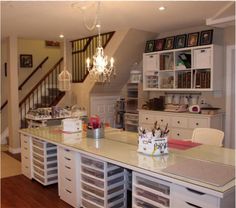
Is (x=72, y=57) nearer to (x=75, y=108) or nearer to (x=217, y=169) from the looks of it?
(x=75, y=108)

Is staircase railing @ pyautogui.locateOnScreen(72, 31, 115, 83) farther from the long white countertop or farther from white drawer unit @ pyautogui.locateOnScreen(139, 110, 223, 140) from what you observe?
the long white countertop

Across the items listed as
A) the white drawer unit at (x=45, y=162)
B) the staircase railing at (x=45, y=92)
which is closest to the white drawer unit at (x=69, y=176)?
the white drawer unit at (x=45, y=162)

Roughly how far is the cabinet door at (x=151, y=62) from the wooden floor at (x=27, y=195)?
2.93m

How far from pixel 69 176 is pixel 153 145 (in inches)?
47.0

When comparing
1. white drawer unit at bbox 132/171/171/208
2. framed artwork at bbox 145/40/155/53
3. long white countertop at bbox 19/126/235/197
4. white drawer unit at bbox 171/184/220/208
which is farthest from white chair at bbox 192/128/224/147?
framed artwork at bbox 145/40/155/53

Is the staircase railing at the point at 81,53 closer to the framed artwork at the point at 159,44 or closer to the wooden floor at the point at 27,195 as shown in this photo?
the framed artwork at the point at 159,44

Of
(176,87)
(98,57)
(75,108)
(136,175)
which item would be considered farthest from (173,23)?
(136,175)

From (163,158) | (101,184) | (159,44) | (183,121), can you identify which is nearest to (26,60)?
(159,44)

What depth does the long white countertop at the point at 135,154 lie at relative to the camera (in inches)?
80.1

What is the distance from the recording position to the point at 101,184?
2879 millimetres

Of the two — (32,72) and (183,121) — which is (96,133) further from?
(32,72)

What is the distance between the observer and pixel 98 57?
3.56m

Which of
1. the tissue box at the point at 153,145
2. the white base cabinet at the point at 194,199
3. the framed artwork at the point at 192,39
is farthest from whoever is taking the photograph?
the framed artwork at the point at 192,39

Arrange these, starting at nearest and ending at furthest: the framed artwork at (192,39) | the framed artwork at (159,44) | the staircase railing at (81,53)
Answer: the framed artwork at (192,39)
the framed artwork at (159,44)
the staircase railing at (81,53)
